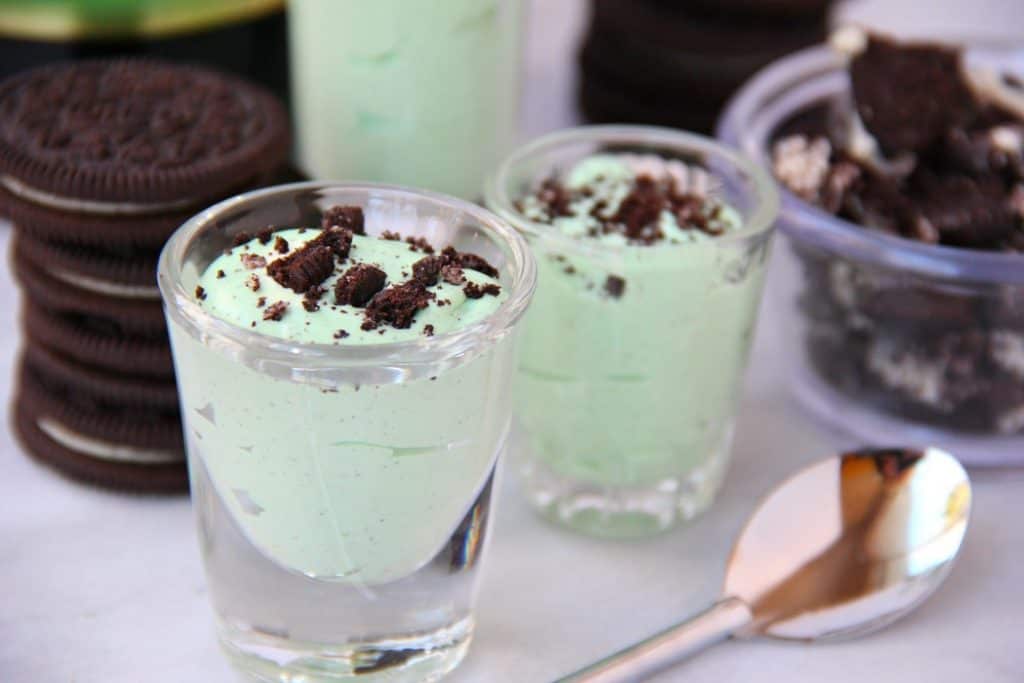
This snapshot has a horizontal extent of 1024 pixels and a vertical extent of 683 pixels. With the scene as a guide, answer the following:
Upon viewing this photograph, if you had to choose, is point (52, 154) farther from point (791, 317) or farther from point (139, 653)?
point (791, 317)

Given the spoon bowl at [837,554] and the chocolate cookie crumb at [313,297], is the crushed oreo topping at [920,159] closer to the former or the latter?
the spoon bowl at [837,554]

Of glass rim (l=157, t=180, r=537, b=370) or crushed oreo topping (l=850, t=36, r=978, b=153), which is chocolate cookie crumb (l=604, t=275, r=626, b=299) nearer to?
glass rim (l=157, t=180, r=537, b=370)

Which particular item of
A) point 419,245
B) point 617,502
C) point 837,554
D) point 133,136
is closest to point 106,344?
point 133,136

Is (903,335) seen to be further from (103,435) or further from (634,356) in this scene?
(103,435)

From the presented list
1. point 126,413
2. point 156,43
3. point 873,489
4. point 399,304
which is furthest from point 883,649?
point 156,43

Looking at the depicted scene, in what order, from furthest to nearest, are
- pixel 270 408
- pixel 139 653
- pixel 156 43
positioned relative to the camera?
pixel 156 43
pixel 139 653
pixel 270 408
